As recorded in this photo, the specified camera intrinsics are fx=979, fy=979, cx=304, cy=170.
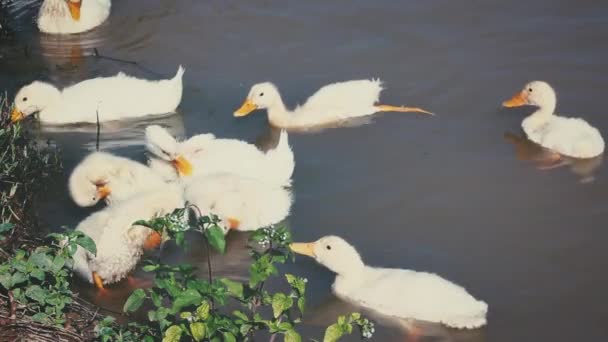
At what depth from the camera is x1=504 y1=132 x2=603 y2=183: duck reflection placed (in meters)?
6.86

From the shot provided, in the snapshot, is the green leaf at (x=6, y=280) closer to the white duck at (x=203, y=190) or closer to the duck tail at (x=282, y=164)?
the white duck at (x=203, y=190)

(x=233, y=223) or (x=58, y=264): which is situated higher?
(x=58, y=264)

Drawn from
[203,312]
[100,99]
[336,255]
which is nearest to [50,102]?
[100,99]

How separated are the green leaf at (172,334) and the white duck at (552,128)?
12.4 feet

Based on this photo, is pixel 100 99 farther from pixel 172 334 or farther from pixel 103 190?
pixel 172 334

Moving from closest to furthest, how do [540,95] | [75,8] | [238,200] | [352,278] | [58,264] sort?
[58,264] → [352,278] → [238,200] → [540,95] → [75,8]

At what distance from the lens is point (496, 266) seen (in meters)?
5.84

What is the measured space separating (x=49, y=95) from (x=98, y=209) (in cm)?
150

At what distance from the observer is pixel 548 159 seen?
7129 mm

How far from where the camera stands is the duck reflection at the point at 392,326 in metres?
5.28

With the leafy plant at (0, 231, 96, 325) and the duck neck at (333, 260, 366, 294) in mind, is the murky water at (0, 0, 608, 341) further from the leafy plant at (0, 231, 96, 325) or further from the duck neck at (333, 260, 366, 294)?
the leafy plant at (0, 231, 96, 325)

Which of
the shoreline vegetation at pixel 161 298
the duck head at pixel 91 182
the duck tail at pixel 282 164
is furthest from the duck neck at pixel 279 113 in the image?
the shoreline vegetation at pixel 161 298

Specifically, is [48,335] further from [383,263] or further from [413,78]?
[413,78]

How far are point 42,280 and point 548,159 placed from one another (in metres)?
4.02
